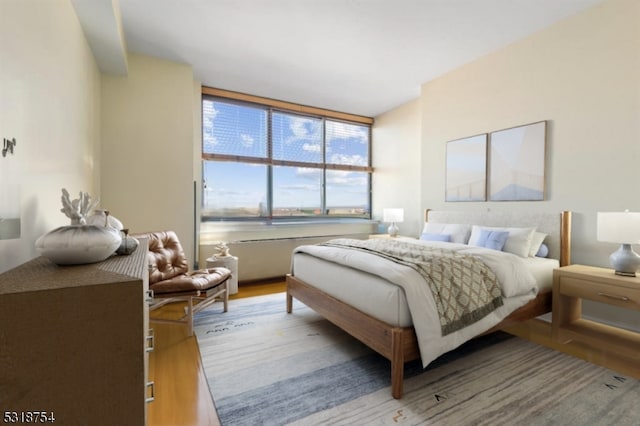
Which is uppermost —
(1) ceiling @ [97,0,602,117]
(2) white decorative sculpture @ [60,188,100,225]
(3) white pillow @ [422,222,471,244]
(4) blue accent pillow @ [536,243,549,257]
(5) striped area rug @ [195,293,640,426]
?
(1) ceiling @ [97,0,602,117]

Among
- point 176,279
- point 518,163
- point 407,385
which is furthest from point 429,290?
point 518,163

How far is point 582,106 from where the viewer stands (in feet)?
8.67

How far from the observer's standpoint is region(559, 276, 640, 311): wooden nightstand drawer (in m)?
2.02

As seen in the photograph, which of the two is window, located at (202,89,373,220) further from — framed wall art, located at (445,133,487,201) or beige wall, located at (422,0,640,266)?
beige wall, located at (422,0,640,266)

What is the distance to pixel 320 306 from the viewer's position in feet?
7.98

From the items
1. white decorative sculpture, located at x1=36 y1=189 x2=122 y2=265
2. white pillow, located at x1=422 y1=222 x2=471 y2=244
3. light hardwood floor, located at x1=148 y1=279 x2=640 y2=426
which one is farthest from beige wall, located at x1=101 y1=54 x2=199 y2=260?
white pillow, located at x1=422 y1=222 x2=471 y2=244

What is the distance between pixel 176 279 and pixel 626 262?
359 cm

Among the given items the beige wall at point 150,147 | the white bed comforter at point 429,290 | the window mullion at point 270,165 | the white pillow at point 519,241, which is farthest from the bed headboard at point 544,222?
the beige wall at point 150,147

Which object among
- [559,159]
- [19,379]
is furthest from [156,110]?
[559,159]

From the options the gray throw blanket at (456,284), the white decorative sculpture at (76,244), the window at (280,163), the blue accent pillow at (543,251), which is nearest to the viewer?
the white decorative sculpture at (76,244)

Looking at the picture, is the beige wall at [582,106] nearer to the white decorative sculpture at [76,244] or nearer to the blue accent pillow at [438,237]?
the blue accent pillow at [438,237]

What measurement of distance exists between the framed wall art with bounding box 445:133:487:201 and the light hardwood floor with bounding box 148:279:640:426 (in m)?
1.54

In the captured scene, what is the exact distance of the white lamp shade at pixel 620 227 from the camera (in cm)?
204

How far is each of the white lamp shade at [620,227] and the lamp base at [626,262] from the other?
6.8 inches
